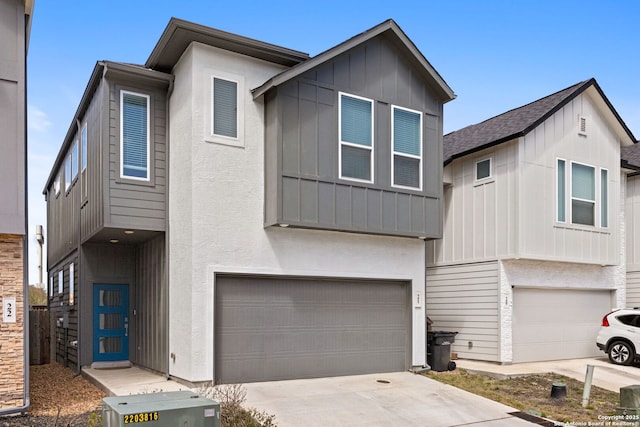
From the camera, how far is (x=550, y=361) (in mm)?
15695

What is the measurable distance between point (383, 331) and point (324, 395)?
2.84 m

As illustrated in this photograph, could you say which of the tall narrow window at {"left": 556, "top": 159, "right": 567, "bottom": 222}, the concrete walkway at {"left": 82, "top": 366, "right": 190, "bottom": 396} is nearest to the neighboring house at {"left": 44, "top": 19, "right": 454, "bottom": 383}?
the concrete walkway at {"left": 82, "top": 366, "right": 190, "bottom": 396}

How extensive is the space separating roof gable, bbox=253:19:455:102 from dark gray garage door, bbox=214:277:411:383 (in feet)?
12.7

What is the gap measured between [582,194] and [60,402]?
45.0 ft

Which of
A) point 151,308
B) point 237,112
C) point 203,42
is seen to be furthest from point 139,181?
point 203,42

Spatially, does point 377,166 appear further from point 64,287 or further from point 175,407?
point 64,287

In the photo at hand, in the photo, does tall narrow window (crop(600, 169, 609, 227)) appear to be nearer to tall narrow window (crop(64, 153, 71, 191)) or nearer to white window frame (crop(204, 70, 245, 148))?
white window frame (crop(204, 70, 245, 148))

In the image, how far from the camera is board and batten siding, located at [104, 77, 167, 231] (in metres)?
11.4

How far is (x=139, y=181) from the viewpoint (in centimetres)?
1167

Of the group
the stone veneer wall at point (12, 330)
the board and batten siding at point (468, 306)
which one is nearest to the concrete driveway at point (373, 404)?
the stone veneer wall at point (12, 330)

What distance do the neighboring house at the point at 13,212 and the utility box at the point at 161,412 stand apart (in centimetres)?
431

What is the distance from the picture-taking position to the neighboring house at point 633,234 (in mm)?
18234

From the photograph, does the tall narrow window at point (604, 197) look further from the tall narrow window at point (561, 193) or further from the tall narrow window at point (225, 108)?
the tall narrow window at point (225, 108)

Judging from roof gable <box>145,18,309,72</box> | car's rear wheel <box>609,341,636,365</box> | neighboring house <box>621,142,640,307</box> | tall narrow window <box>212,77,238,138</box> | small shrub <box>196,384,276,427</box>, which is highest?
roof gable <box>145,18,309,72</box>
